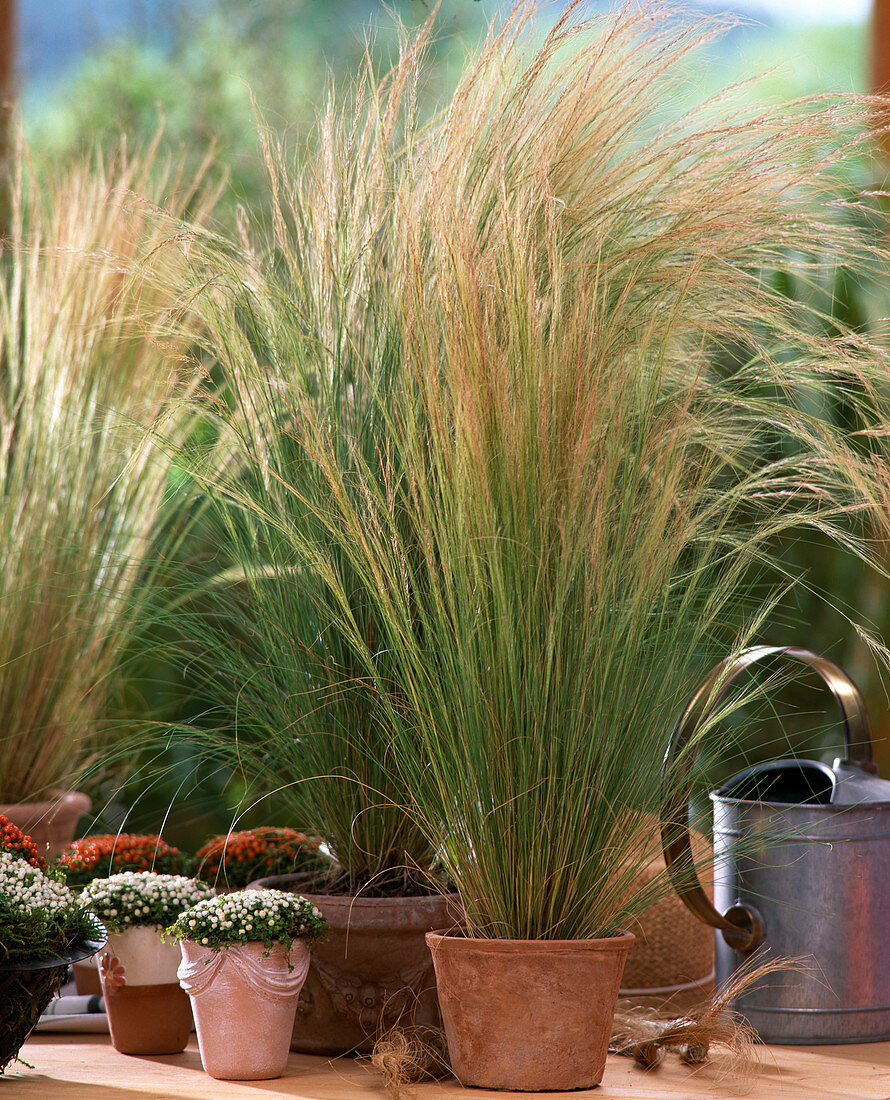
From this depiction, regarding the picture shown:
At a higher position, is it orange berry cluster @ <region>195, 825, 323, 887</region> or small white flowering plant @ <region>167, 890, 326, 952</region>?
small white flowering plant @ <region>167, 890, 326, 952</region>

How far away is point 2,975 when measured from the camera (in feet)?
A: 3.95

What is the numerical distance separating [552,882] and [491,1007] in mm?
136

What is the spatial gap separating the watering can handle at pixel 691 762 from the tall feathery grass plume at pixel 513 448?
39mm

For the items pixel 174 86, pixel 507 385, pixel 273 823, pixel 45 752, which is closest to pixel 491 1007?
pixel 507 385

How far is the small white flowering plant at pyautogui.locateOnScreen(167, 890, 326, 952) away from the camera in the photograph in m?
1.23

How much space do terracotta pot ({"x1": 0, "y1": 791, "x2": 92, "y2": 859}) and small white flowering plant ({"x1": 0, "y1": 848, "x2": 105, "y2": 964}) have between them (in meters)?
0.45

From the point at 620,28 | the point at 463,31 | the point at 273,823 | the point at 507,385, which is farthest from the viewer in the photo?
the point at 463,31

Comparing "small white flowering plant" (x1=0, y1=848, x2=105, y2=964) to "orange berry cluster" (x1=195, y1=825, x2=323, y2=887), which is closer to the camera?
Result: "small white flowering plant" (x1=0, y1=848, x2=105, y2=964)

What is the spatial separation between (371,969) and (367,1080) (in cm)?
12

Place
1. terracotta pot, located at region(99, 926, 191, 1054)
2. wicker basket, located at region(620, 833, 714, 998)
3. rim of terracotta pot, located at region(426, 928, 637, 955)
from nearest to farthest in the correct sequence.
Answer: rim of terracotta pot, located at region(426, 928, 637, 955), terracotta pot, located at region(99, 926, 191, 1054), wicker basket, located at region(620, 833, 714, 998)

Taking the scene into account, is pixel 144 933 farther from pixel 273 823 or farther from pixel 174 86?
pixel 174 86

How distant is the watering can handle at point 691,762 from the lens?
4.09 ft

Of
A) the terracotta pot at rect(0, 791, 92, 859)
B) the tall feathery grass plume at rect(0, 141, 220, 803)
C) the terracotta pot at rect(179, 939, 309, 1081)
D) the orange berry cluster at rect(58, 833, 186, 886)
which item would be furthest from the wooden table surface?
the tall feathery grass plume at rect(0, 141, 220, 803)

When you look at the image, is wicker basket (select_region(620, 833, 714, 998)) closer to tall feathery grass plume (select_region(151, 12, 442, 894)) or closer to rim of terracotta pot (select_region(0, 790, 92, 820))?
tall feathery grass plume (select_region(151, 12, 442, 894))
